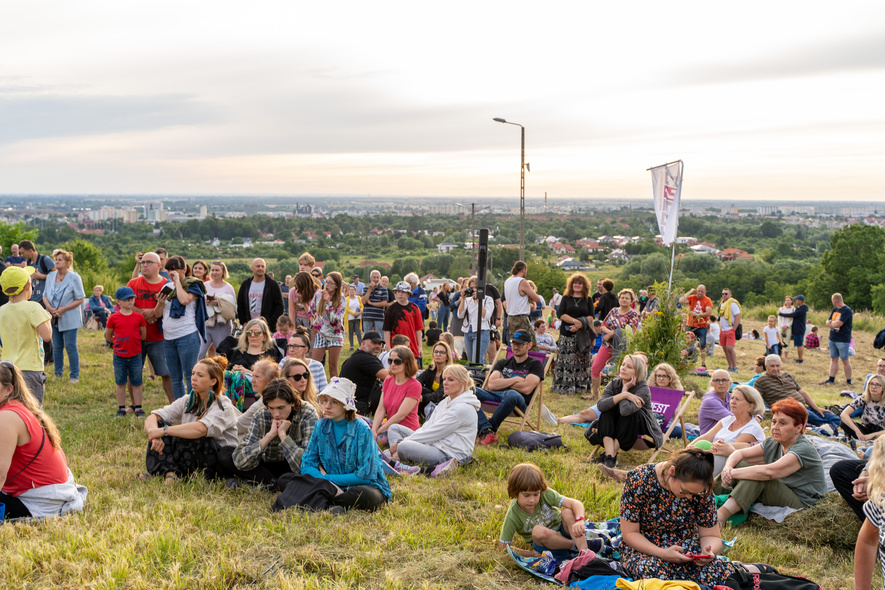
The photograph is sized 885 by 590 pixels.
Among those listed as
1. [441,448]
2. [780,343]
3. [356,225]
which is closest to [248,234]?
[356,225]

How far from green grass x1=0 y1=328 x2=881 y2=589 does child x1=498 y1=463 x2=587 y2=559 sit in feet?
0.69

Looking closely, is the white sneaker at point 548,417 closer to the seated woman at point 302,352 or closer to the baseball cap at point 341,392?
the seated woman at point 302,352

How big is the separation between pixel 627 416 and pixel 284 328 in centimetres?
390

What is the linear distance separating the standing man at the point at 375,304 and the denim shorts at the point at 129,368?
4231 millimetres

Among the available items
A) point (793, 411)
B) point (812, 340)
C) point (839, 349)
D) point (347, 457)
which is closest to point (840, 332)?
point (839, 349)

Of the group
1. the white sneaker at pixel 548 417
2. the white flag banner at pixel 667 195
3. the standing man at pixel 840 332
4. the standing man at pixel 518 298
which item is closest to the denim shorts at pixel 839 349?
the standing man at pixel 840 332

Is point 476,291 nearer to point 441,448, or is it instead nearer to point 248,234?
point 441,448

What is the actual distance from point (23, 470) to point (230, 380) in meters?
2.11

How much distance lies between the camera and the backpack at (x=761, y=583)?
3729 millimetres

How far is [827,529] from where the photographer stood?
4805 mm

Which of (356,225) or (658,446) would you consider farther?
(356,225)

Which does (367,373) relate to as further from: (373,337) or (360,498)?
(360,498)

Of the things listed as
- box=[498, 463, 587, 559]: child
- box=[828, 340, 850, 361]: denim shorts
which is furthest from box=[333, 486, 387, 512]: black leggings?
box=[828, 340, 850, 361]: denim shorts

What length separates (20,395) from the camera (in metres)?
4.13
